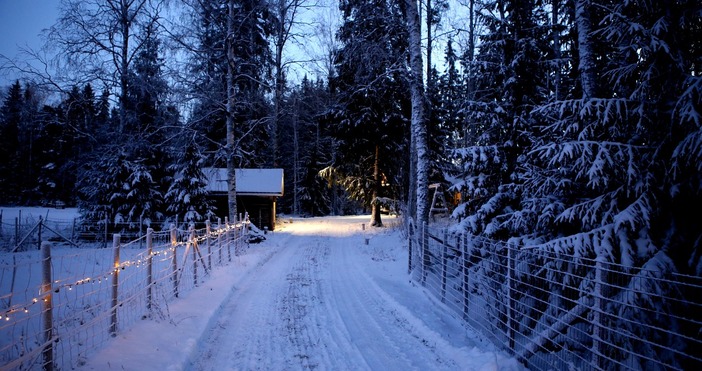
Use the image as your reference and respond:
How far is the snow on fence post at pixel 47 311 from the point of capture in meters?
3.87

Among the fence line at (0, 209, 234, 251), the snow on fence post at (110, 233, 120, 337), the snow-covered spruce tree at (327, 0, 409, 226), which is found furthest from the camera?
the snow-covered spruce tree at (327, 0, 409, 226)

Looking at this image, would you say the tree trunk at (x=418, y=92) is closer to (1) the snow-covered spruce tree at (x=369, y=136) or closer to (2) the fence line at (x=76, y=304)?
(2) the fence line at (x=76, y=304)

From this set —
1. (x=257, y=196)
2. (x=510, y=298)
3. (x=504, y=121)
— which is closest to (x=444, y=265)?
(x=510, y=298)

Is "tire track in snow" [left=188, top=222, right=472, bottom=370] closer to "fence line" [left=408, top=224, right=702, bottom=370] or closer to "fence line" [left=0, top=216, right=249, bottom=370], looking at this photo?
"fence line" [left=408, top=224, right=702, bottom=370]

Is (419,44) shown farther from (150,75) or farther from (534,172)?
(150,75)

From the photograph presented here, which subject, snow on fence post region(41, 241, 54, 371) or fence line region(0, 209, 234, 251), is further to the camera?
fence line region(0, 209, 234, 251)

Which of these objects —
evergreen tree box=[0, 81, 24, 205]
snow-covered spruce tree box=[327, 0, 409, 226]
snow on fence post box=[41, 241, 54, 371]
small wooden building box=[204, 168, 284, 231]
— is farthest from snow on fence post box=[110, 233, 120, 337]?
evergreen tree box=[0, 81, 24, 205]

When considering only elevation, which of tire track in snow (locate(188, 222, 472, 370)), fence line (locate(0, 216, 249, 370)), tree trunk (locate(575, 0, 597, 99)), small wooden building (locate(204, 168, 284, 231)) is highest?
tree trunk (locate(575, 0, 597, 99))

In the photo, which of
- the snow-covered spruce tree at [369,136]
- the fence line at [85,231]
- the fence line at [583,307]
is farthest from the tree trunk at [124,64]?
the fence line at [583,307]

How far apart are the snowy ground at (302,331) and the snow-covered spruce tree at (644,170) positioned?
1637 mm

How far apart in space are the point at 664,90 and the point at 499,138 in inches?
172

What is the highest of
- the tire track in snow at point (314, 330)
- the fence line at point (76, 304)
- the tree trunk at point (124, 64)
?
the tree trunk at point (124, 64)

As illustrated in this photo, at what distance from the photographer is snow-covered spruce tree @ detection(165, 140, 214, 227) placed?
1957 centimetres

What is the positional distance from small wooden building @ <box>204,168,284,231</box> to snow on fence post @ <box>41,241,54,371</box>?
22.0 metres
